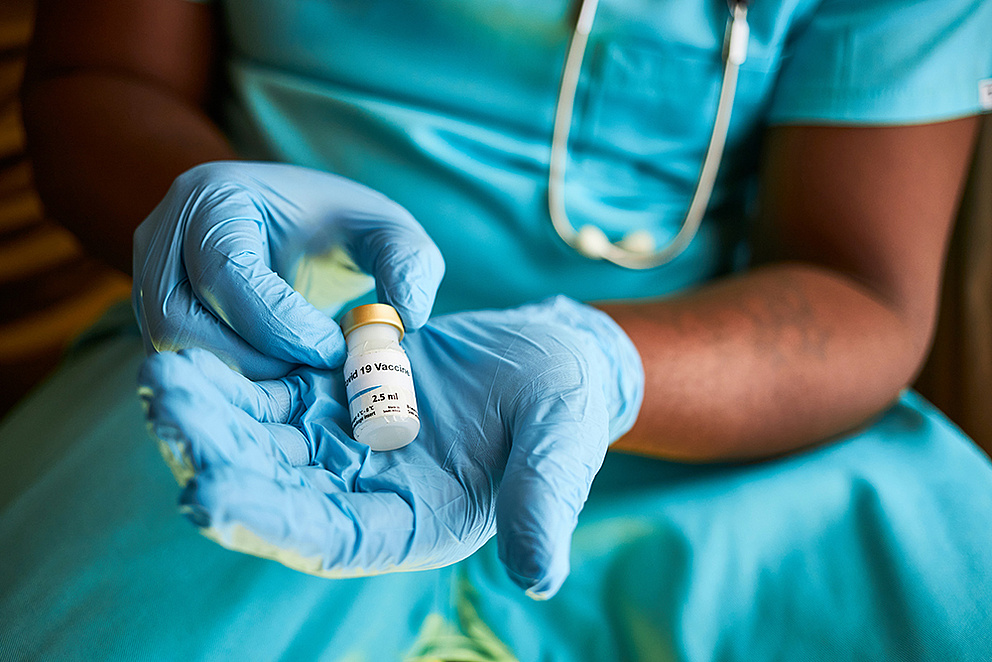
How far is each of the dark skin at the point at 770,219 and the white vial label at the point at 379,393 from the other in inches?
10.3

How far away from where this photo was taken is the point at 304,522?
349mm

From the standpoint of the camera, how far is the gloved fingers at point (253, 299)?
1.53ft

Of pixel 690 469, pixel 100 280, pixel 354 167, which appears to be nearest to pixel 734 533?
pixel 690 469

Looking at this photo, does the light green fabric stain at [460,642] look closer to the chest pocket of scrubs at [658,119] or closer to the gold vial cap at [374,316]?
the gold vial cap at [374,316]

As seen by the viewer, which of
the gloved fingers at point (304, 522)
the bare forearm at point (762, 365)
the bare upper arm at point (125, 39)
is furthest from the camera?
→ the bare upper arm at point (125, 39)

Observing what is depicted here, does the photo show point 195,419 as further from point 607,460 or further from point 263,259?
point 607,460

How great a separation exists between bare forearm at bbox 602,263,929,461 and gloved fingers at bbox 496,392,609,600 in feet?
0.66

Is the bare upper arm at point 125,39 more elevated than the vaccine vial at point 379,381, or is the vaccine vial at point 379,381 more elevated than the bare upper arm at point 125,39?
the bare upper arm at point 125,39

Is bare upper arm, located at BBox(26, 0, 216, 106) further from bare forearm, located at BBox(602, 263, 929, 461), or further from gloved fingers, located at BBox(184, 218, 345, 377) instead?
bare forearm, located at BBox(602, 263, 929, 461)

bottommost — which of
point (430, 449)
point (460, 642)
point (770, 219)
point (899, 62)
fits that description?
point (460, 642)

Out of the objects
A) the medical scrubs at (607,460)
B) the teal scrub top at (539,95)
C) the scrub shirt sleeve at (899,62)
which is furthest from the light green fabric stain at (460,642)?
the scrub shirt sleeve at (899,62)

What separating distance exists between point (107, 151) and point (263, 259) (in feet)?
1.14

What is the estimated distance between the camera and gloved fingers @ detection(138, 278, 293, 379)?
1.60 ft

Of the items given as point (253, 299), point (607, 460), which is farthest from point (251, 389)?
point (607, 460)
